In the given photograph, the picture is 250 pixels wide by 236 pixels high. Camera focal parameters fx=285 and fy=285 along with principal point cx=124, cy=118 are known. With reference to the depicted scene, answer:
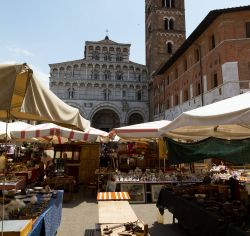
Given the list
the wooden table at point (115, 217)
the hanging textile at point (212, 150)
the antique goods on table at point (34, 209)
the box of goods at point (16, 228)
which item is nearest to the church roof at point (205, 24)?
the hanging textile at point (212, 150)

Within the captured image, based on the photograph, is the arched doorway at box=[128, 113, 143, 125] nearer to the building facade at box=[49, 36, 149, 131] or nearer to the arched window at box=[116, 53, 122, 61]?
the building facade at box=[49, 36, 149, 131]

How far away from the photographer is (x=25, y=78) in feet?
9.25

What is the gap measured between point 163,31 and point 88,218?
111 ft

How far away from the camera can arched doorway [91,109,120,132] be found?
40.1m

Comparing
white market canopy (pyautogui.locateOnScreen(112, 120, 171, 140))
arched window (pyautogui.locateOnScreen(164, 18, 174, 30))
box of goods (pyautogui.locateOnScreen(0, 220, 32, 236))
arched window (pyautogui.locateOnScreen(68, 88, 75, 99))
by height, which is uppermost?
arched window (pyautogui.locateOnScreen(164, 18, 174, 30))

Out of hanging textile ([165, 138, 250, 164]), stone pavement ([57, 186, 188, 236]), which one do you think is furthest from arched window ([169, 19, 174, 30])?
hanging textile ([165, 138, 250, 164])

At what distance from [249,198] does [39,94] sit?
3.38 m

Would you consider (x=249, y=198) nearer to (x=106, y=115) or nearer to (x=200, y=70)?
(x=200, y=70)

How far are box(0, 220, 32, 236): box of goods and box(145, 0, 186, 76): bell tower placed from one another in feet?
114

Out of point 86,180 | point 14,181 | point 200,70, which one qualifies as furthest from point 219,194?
point 200,70

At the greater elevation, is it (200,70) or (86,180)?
(200,70)

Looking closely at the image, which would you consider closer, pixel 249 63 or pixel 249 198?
pixel 249 198

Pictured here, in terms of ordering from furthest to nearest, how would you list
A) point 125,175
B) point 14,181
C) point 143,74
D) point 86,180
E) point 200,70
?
point 143,74 < point 200,70 < point 86,180 < point 125,175 < point 14,181

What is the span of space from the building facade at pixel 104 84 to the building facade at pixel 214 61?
11909mm
